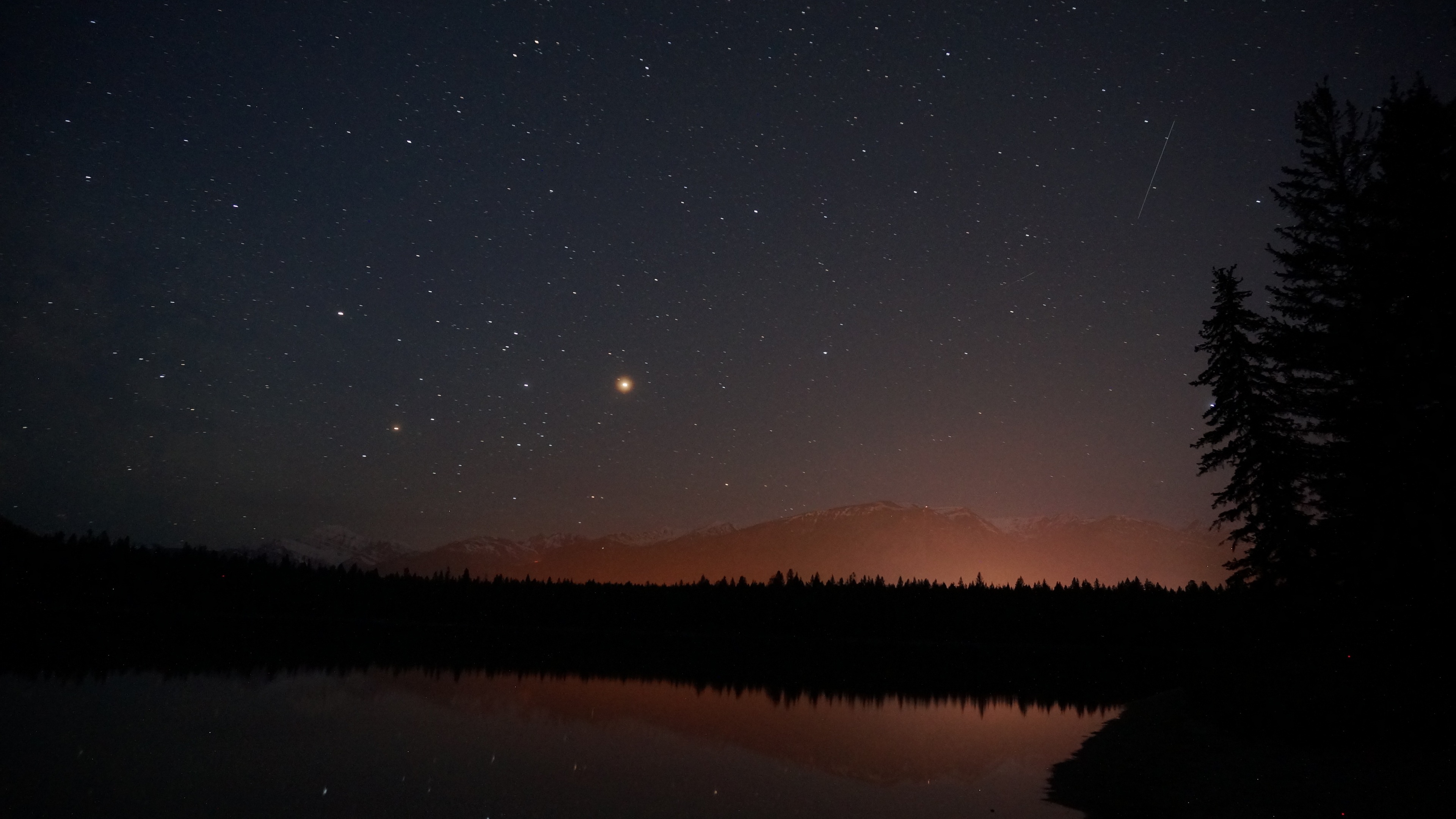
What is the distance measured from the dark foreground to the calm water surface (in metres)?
3.15

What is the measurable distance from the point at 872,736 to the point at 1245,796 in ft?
34.1

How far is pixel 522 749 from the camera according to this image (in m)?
17.8

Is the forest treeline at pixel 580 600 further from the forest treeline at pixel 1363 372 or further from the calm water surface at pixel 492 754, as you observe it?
the calm water surface at pixel 492 754

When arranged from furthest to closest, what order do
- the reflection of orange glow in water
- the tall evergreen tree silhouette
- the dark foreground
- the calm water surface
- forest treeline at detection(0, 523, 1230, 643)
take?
forest treeline at detection(0, 523, 1230, 643) → the tall evergreen tree silhouette → the reflection of orange glow in water → the dark foreground → the calm water surface

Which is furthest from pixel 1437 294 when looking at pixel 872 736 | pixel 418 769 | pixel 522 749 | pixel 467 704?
pixel 467 704

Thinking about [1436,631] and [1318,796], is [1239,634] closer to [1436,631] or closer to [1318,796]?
[1436,631]

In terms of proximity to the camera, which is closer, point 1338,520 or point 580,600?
point 1338,520

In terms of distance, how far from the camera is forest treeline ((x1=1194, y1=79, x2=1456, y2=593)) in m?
20.6

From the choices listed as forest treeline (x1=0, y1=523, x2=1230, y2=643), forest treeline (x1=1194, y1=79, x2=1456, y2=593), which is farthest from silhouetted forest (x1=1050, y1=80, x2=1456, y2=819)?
forest treeline (x1=0, y1=523, x2=1230, y2=643)

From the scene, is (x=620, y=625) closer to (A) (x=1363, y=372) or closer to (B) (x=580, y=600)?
(B) (x=580, y=600)

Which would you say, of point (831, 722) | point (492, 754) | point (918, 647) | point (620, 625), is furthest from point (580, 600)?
point (492, 754)

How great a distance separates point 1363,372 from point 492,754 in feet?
89.2

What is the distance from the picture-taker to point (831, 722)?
23.8 meters

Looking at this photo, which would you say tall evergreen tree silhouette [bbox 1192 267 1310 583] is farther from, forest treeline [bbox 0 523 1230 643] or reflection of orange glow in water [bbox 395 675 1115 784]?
forest treeline [bbox 0 523 1230 643]
